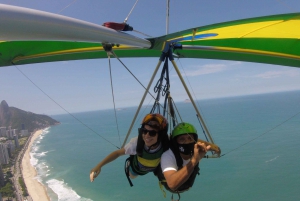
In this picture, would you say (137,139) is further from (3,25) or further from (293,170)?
(293,170)

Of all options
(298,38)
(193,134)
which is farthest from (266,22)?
(193,134)

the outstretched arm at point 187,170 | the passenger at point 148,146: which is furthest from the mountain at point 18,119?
the outstretched arm at point 187,170

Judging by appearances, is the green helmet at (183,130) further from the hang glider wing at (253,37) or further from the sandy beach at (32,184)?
the sandy beach at (32,184)

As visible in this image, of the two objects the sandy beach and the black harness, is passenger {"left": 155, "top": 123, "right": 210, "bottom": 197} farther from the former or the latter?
the sandy beach

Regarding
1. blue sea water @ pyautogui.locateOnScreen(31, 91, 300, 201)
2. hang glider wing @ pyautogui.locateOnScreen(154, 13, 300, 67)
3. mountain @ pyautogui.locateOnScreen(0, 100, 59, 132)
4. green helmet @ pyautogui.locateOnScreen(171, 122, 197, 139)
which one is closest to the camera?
green helmet @ pyautogui.locateOnScreen(171, 122, 197, 139)

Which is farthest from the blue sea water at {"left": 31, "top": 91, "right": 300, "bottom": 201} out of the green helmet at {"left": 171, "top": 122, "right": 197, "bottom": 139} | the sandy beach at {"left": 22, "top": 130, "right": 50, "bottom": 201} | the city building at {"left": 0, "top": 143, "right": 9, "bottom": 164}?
the green helmet at {"left": 171, "top": 122, "right": 197, "bottom": 139}

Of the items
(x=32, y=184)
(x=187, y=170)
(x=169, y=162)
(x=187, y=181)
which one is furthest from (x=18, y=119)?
(x=187, y=170)
